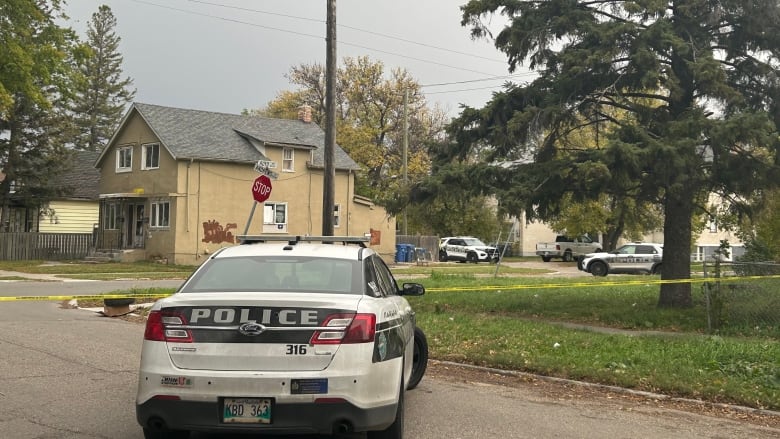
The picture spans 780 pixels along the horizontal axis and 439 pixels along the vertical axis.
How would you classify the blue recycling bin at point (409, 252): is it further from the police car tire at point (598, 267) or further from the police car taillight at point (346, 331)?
the police car taillight at point (346, 331)

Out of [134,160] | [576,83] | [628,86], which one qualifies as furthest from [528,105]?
[134,160]

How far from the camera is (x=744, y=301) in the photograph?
12.4m

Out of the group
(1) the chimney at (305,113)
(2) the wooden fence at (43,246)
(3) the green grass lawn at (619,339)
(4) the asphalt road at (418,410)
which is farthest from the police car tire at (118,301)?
(1) the chimney at (305,113)

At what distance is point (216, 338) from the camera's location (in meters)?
5.16

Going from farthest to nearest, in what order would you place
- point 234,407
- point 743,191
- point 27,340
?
point 743,191 → point 27,340 → point 234,407

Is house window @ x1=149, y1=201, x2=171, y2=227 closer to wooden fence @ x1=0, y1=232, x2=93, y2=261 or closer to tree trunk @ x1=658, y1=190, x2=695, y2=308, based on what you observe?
wooden fence @ x1=0, y1=232, x2=93, y2=261

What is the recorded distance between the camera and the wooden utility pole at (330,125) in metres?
16.0

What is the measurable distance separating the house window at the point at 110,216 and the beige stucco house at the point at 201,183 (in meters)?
0.05

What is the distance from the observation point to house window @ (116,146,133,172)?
124 ft

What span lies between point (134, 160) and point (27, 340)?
2764cm

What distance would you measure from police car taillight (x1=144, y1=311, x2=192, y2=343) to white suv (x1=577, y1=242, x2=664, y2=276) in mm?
30125

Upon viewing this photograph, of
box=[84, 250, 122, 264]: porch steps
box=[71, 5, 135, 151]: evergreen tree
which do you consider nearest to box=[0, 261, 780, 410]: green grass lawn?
box=[84, 250, 122, 264]: porch steps

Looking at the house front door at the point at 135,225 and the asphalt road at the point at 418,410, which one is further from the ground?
the house front door at the point at 135,225

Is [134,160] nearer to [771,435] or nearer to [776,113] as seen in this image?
[776,113]
